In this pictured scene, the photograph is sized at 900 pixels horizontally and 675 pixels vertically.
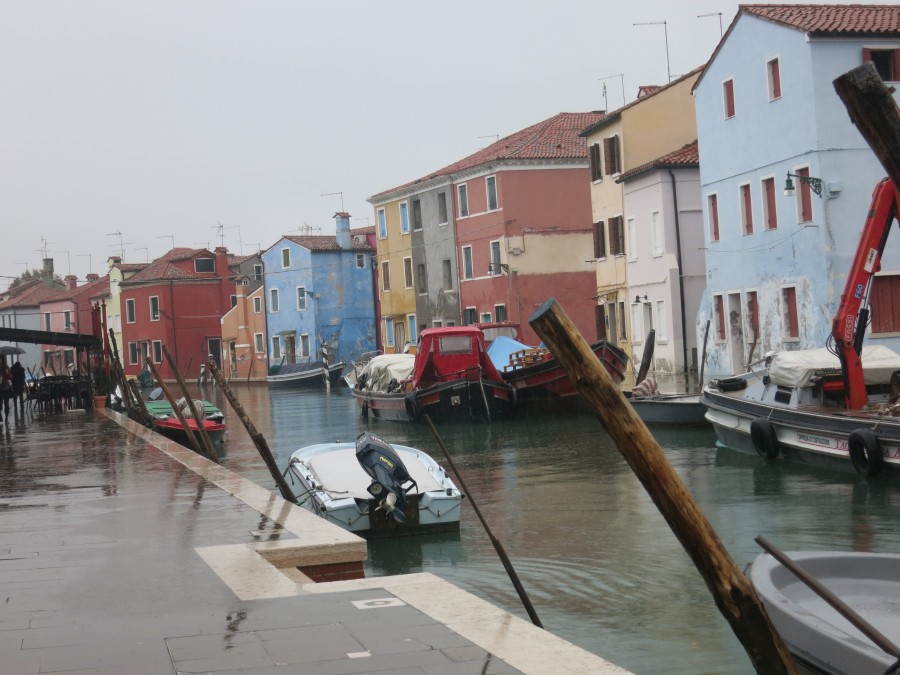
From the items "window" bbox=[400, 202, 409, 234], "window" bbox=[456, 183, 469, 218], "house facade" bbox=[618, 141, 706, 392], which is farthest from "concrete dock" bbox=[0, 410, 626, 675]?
"window" bbox=[400, 202, 409, 234]

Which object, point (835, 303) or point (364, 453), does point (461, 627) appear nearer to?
point (364, 453)

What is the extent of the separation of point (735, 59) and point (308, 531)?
25.0 metres

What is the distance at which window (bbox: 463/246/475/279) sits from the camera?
163ft

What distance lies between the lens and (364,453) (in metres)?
13.4

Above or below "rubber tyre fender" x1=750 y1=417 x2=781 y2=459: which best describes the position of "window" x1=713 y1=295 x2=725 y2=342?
above

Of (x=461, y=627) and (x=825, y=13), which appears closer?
(x=461, y=627)

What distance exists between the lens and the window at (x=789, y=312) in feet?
94.2

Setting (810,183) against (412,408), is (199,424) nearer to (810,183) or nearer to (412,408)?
(412,408)

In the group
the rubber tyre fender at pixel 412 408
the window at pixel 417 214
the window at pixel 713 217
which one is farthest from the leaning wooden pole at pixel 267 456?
the window at pixel 417 214

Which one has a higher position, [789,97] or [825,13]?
[825,13]

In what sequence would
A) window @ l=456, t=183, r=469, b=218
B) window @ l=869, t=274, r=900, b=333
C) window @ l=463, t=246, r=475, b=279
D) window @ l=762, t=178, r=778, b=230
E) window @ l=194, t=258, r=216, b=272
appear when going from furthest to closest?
window @ l=194, t=258, r=216, b=272, window @ l=456, t=183, r=469, b=218, window @ l=463, t=246, r=475, b=279, window @ l=762, t=178, r=778, b=230, window @ l=869, t=274, r=900, b=333

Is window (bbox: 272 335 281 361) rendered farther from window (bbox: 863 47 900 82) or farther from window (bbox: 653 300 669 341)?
window (bbox: 863 47 900 82)

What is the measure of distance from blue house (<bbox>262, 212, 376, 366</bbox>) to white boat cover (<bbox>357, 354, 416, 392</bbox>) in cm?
2446

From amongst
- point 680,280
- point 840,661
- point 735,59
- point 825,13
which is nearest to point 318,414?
point 680,280
